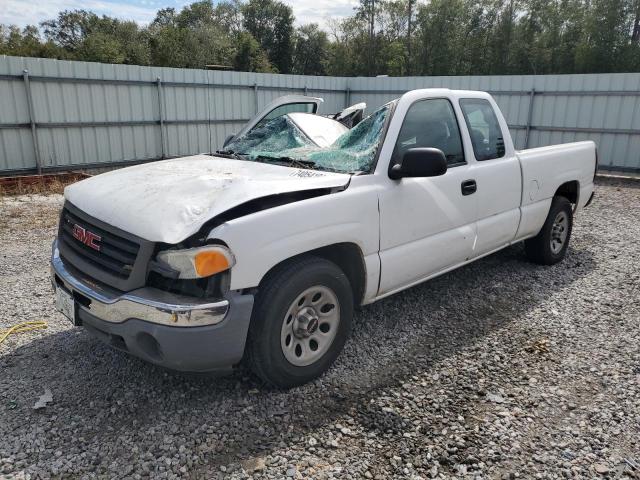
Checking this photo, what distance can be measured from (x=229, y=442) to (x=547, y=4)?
51.0 metres

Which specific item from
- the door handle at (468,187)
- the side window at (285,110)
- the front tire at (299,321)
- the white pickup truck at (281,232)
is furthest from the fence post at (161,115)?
the front tire at (299,321)

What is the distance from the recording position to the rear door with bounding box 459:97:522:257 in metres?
4.29

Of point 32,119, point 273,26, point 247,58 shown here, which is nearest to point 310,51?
point 273,26

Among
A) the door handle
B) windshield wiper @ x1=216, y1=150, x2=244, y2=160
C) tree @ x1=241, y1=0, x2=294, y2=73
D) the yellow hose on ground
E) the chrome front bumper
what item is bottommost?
the yellow hose on ground

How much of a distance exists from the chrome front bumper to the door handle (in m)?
2.30

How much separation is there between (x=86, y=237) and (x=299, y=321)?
139 cm

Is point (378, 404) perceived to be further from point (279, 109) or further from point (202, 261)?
point (279, 109)

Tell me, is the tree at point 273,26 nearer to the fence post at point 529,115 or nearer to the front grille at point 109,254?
the fence post at point 529,115

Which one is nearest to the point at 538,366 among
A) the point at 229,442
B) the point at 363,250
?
the point at 363,250

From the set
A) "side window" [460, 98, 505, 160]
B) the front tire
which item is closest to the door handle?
"side window" [460, 98, 505, 160]

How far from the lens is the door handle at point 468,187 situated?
4.04 m

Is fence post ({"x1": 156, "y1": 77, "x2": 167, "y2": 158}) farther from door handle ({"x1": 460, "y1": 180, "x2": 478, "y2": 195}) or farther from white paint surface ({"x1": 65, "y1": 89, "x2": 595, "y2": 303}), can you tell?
door handle ({"x1": 460, "y1": 180, "x2": 478, "y2": 195})

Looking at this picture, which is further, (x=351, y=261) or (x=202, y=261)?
(x=351, y=261)

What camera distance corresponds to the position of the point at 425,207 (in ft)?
12.1
